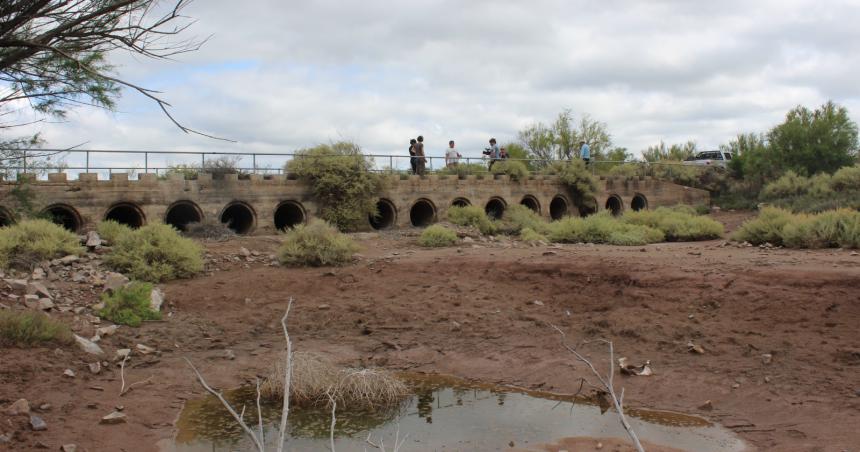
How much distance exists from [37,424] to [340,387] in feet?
11.9

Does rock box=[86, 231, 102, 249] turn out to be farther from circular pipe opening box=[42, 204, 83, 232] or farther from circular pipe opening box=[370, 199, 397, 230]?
circular pipe opening box=[370, 199, 397, 230]

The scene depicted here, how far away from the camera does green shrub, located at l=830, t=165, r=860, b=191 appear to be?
2825 centimetres

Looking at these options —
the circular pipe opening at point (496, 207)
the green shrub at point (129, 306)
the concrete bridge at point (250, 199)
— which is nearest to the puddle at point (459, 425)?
the green shrub at point (129, 306)

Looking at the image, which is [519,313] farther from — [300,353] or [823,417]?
[823,417]

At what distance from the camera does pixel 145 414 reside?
9.62 meters

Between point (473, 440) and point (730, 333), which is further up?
point (730, 333)

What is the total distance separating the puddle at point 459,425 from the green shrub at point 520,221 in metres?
15.3

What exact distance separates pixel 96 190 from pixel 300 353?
544 inches

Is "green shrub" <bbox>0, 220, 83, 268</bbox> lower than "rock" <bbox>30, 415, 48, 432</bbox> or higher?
higher

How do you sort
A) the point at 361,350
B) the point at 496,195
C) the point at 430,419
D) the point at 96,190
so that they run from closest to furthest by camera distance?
the point at 430,419 → the point at 361,350 → the point at 96,190 → the point at 496,195

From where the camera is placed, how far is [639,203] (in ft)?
120

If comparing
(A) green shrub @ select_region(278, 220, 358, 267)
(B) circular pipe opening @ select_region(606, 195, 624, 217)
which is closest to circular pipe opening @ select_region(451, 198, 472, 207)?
(B) circular pipe opening @ select_region(606, 195, 624, 217)

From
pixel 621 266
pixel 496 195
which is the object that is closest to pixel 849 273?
pixel 621 266

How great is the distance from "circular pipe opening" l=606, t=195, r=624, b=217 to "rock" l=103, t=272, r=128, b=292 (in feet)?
82.1
